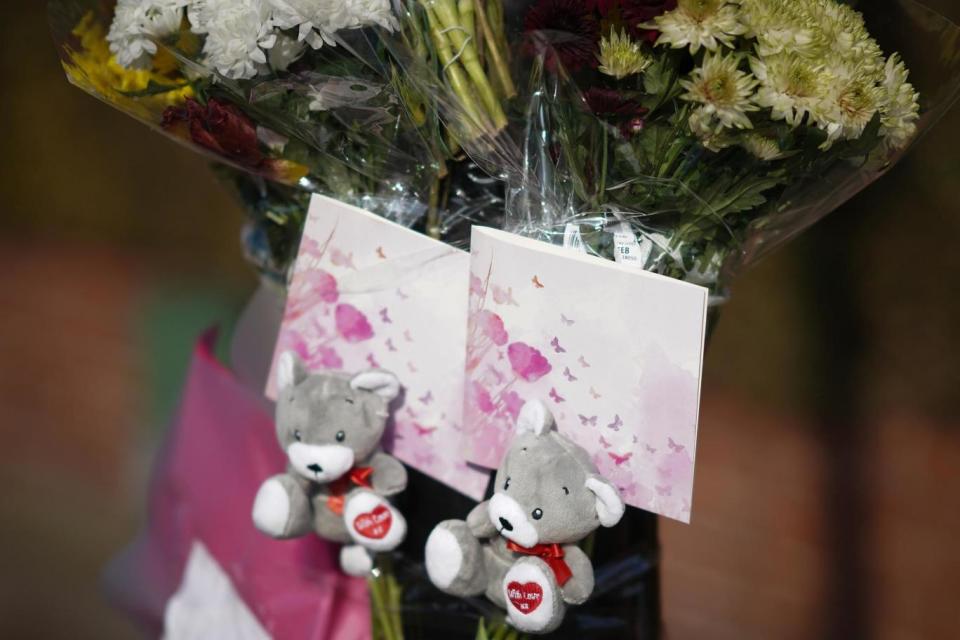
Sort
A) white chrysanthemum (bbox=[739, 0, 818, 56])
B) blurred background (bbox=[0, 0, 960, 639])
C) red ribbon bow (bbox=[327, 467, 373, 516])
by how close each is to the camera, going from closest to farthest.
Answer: white chrysanthemum (bbox=[739, 0, 818, 56]) → red ribbon bow (bbox=[327, 467, 373, 516]) → blurred background (bbox=[0, 0, 960, 639])

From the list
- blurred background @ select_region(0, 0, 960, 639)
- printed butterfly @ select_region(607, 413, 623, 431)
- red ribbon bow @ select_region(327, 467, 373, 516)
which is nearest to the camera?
printed butterfly @ select_region(607, 413, 623, 431)

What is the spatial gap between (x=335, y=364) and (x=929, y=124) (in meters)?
0.59

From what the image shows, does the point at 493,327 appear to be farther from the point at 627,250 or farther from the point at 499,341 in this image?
the point at 627,250

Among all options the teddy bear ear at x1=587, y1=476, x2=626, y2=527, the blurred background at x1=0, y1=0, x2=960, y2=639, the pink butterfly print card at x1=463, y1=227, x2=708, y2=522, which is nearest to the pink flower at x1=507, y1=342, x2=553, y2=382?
the pink butterfly print card at x1=463, y1=227, x2=708, y2=522

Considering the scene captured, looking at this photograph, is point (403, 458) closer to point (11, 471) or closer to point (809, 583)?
point (809, 583)

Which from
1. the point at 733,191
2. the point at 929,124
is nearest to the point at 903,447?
the point at 929,124

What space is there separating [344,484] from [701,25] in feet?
1.72

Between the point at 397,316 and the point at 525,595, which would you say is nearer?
the point at 525,595

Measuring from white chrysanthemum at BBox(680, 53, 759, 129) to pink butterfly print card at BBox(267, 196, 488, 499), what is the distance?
25 centimetres

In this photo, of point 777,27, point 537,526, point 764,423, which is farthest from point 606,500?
point 764,423

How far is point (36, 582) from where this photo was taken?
94.7 inches

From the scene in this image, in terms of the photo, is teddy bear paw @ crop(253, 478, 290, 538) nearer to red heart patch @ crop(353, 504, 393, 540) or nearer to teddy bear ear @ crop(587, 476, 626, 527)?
red heart patch @ crop(353, 504, 393, 540)

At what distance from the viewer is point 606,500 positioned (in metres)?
0.70

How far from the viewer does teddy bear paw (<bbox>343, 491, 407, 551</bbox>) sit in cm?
82
